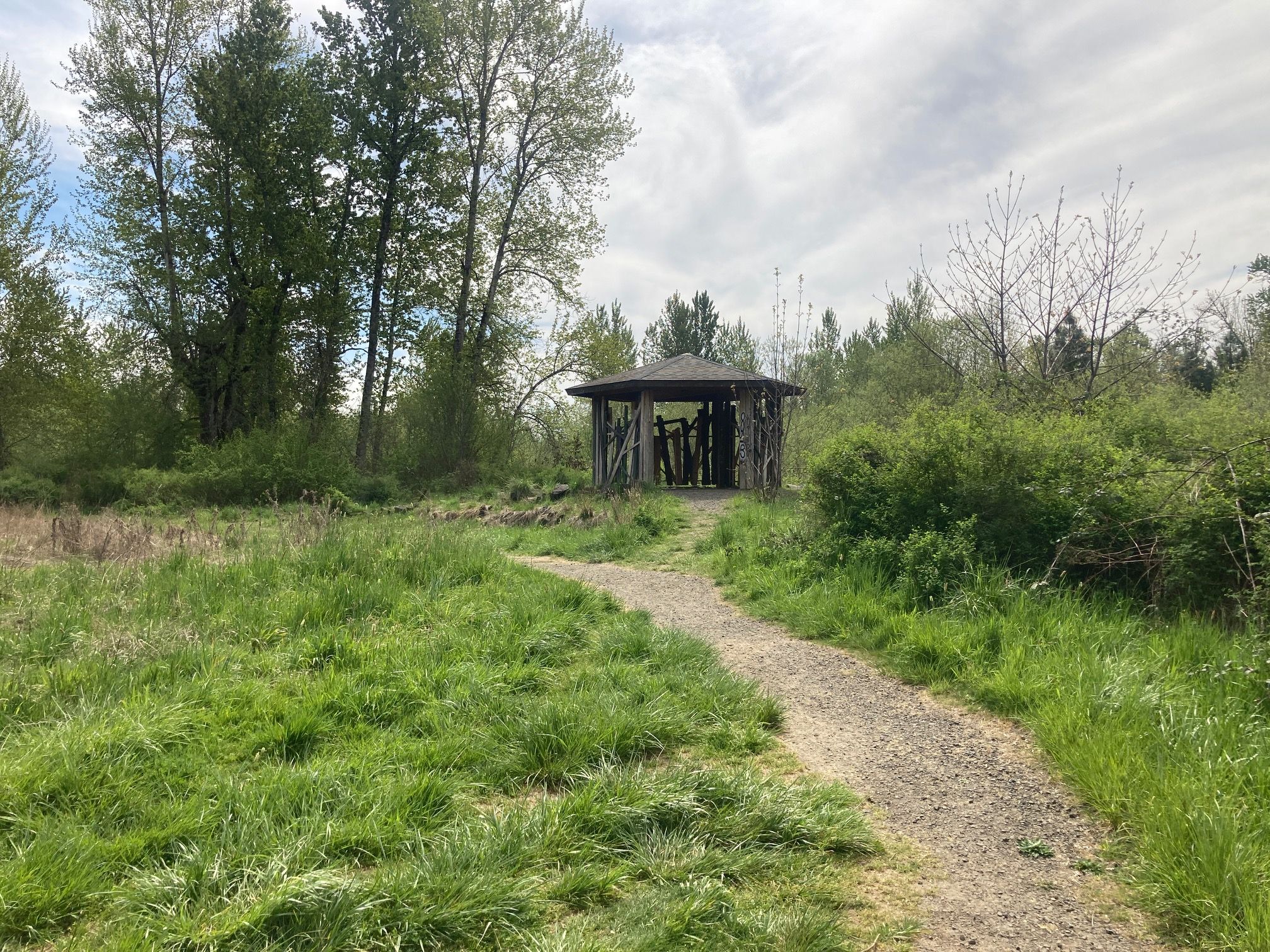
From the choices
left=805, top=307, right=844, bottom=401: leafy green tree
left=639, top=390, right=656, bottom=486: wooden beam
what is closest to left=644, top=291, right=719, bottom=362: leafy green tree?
left=805, top=307, right=844, bottom=401: leafy green tree

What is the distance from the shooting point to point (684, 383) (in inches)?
624

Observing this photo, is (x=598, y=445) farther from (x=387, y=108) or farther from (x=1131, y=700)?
(x=1131, y=700)

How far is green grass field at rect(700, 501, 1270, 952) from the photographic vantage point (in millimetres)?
2395

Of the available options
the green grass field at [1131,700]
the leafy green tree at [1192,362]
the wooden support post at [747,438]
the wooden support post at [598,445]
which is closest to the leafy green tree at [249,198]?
the wooden support post at [598,445]

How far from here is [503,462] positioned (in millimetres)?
21531

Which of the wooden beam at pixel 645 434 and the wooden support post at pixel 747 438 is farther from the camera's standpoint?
the wooden beam at pixel 645 434

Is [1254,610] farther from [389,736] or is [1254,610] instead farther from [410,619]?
[410,619]

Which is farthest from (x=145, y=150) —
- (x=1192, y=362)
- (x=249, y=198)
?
(x=1192, y=362)

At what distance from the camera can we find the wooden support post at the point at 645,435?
16594 mm

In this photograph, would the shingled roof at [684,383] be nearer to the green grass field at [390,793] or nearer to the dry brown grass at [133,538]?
the dry brown grass at [133,538]

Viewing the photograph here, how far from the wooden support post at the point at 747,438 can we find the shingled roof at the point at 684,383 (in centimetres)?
33

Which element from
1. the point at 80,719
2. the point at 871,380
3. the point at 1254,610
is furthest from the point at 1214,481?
the point at 871,380

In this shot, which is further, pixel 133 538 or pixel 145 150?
pixel 145 150

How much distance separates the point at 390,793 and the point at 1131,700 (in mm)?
3605
